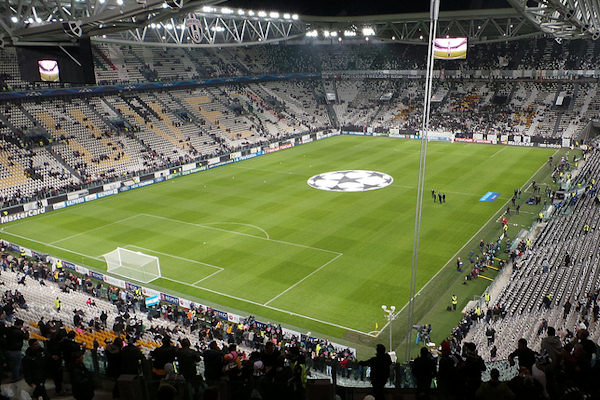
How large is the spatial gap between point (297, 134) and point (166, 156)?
70.9 feet

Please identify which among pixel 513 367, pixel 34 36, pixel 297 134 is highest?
pixel 34 36

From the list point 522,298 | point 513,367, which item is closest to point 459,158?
point 522,298

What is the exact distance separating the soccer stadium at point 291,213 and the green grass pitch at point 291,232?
238mm

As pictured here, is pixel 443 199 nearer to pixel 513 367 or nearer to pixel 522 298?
pixel 522 298

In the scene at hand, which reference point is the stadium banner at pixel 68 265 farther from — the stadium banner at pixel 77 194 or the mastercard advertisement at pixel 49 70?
the stadium banner at pixel 77 194

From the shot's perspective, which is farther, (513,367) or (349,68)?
(349,68)

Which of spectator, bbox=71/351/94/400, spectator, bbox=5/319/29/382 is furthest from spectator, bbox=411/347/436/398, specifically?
spectator, bbox=5/319/29/382

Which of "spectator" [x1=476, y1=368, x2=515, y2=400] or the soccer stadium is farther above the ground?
"spectator" [x1=476, y1=368, x2=515, y2=400]

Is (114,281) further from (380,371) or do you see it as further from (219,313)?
(380,371)

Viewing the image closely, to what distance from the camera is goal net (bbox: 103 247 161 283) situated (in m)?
29.5

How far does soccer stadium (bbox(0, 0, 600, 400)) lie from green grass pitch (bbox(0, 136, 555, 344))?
24 centimetres

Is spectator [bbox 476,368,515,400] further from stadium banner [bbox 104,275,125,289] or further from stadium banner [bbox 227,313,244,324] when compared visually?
stadium banner [bbox 104,275,125,289]

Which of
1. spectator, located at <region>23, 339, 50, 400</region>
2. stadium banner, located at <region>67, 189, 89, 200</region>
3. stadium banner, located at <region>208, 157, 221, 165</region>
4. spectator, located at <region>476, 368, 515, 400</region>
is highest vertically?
spectator, located at <region>476, 368, 515, 400</region>

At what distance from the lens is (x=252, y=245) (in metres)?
33.3
